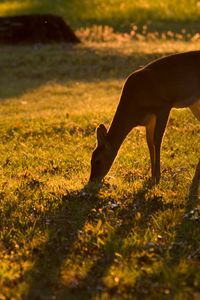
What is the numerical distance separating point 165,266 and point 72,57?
14207 mm

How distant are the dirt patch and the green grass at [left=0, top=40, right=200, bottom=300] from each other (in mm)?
7778

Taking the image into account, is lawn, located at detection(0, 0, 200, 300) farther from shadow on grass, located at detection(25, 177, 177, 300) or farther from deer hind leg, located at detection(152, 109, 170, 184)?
deer hind leg, located at detection(152, 109, 170, 184)

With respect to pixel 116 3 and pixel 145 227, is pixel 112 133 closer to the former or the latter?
pixel 145 227

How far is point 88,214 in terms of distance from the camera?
25.4ft

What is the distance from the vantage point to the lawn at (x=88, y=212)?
20.0 feet

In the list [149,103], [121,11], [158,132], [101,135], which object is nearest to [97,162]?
[101,135]

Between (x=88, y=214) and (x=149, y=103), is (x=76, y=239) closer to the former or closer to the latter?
(x=88, y=214)

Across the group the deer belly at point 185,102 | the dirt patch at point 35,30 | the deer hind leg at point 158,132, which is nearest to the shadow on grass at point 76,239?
the deer hind leg at point 158,132

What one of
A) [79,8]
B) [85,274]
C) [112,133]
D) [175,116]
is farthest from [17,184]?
[79,8]

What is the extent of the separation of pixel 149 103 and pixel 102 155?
808 millimetres

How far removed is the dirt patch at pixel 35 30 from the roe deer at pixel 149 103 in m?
13.7

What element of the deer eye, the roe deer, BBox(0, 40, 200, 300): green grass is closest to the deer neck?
the roe deer

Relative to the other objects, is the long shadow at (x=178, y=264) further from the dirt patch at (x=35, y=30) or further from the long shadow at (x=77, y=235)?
the dirt patch at (x=35, y=30)

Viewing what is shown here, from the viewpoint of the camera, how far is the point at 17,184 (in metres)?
9.11
